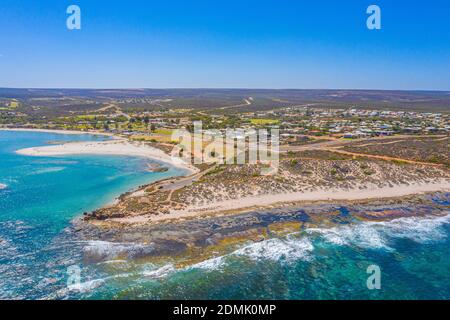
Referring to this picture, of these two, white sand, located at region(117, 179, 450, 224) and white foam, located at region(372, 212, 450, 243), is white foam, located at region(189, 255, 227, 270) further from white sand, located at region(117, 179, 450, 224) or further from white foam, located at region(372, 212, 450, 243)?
white foam, located at region(372, 212, 450, 243)

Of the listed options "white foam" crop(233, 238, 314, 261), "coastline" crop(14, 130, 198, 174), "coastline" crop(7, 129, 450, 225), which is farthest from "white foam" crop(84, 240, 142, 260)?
"coastline" crop(14, 130, 198, 174)

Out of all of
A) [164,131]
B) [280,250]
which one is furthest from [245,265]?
[164,131]

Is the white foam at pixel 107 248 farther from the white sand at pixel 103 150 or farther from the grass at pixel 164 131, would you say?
the grass at pixel 164 131

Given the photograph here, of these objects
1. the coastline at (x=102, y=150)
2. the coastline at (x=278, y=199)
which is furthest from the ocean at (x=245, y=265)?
the coastline at (x=102, y=150)
